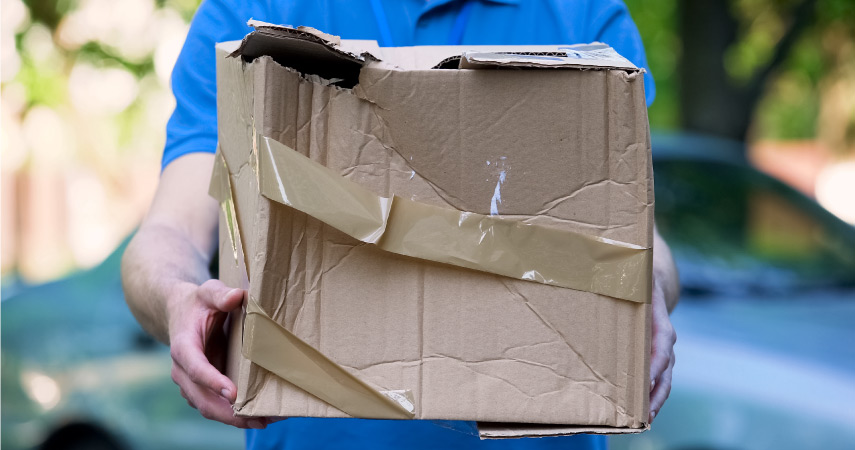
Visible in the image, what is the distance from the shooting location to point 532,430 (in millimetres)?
1202

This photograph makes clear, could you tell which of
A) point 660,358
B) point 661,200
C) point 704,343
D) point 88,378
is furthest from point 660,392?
point 88,378

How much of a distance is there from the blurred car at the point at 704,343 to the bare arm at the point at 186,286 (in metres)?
1.56

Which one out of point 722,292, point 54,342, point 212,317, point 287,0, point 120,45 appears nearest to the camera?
point 212,317

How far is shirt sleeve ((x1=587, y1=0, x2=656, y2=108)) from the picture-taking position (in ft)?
5.19

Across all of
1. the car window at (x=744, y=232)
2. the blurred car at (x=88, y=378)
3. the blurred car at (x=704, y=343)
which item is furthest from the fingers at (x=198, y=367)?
the car window at (x=744, y=232)

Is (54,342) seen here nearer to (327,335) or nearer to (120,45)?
(327,335)

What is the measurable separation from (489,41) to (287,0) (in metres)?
0.35

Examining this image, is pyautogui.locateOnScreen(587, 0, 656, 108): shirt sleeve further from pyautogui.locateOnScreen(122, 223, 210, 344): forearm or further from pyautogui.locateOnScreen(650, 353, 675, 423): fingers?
pyautogui.locateOnScreen(122, 223, 210, 344): forearm

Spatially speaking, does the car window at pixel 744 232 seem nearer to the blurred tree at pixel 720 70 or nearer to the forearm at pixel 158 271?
the forearm at pixel 158 271

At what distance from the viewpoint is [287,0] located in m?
1.52

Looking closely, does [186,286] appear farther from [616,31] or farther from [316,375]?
[616,31]

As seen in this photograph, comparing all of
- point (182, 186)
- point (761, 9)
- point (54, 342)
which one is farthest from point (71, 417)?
point (761, 9)

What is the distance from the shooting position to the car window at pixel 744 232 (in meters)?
3.20

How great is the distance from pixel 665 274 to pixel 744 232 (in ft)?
6.58
